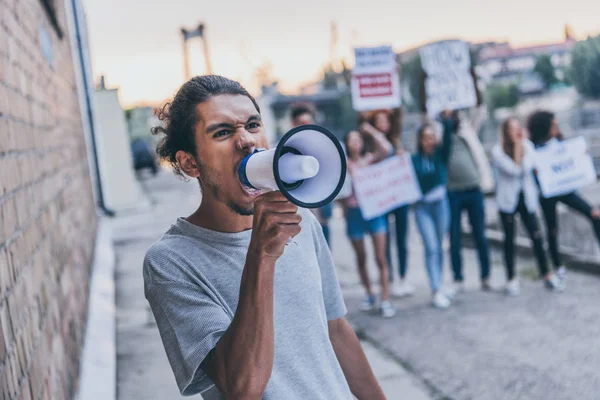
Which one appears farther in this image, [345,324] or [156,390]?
[156,390]

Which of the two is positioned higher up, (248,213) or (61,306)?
(248,213)

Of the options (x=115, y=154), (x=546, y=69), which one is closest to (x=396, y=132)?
(x=115, y=154)

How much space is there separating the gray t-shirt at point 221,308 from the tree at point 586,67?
1053 cm

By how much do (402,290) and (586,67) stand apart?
7255mm

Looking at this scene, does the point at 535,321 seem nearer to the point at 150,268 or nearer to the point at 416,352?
the point at 416,352

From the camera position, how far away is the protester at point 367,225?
6.12 m

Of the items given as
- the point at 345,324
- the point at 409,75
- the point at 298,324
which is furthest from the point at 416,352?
the point at 409,75

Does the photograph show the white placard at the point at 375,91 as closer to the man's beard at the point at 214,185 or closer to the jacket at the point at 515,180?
the jacket at the point at 515,180

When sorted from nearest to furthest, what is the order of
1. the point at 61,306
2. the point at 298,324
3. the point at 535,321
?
the point at 298,324 → the point at 61,306 → the point at 535,321

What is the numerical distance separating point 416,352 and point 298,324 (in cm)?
358

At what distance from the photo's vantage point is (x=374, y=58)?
7648mm

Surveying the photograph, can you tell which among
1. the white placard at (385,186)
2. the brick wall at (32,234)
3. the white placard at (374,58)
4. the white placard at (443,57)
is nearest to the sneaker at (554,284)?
the white placard at (385,186)

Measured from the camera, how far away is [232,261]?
61.3 inches

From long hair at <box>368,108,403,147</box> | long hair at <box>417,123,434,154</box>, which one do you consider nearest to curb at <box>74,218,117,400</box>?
long hair at <box>368,108,403,147</box>
